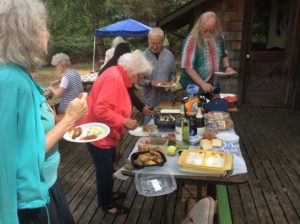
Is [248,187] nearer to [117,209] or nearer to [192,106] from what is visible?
[192,106]

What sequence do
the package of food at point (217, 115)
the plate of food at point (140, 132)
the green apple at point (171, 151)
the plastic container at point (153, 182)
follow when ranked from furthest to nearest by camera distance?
1. the package of food at point (217, 115)
2. the plate of food at point (140, 132)
3. the green apple at point (171, 151)
4. the plastic container at point (153, 182)

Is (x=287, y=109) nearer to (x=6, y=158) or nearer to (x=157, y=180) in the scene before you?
(x=157, y=180)

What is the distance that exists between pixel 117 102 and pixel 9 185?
128 cm

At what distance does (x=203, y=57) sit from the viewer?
3.42m

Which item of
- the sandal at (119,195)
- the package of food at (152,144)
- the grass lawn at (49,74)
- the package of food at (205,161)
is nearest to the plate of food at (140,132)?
the package of food at (152,144)

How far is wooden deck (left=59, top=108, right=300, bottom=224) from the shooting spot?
9.59 ft

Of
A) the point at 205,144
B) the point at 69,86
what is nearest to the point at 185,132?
the point at 205,144

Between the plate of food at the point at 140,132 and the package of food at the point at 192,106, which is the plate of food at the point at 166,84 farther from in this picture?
Answer: the plate of food at the point at 140,132

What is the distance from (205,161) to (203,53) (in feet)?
5.73

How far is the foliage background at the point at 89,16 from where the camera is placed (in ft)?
38.0

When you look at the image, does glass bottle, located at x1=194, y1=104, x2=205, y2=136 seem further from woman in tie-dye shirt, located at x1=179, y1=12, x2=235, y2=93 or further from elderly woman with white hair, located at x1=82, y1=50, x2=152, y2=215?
woman in tie-dye shirt, located at x1=179, y1=12, x2=235, y2=93

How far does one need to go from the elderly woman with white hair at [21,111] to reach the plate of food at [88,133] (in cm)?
85

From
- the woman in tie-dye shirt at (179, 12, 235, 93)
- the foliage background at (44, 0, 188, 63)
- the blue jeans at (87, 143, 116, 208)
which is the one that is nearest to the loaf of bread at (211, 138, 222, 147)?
the blue jeans at (87, 143, 116, 208)

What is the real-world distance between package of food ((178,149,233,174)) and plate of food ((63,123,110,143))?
0.60 m
